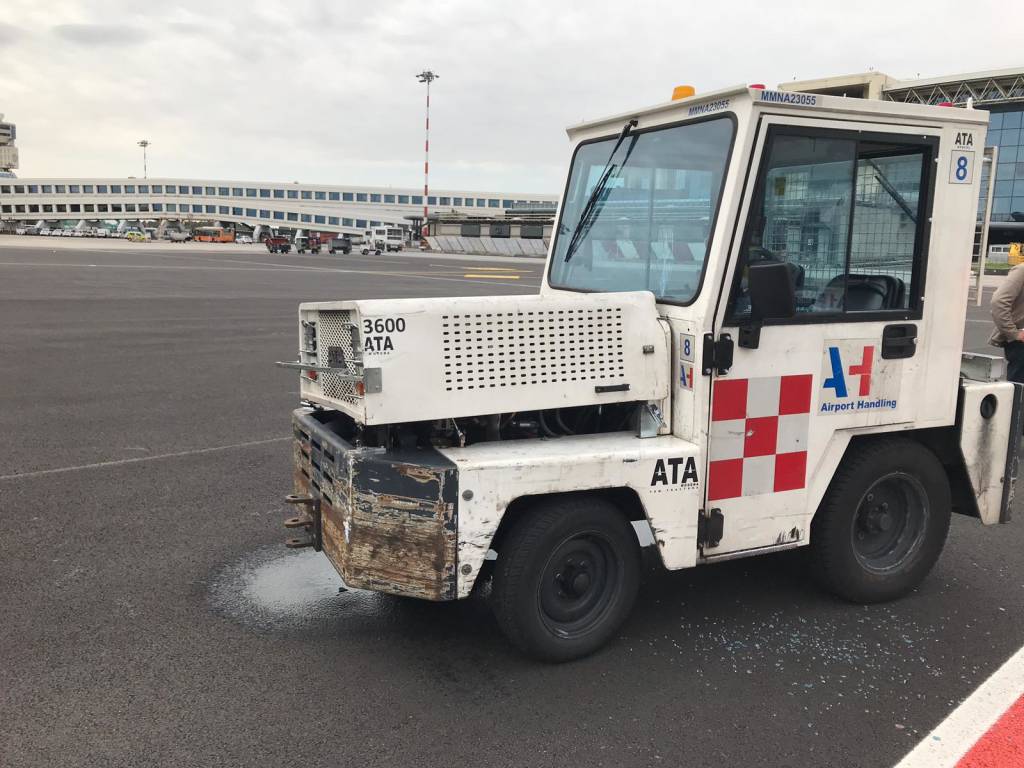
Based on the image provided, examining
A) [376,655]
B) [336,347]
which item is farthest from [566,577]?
[336,347]

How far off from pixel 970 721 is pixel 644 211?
2.49 metres

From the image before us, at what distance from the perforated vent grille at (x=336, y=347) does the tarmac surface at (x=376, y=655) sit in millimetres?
1158

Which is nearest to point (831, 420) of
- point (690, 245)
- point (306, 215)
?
point (690, 245)

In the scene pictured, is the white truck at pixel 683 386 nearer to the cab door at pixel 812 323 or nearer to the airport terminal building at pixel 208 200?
the cab door at pixel 812 323

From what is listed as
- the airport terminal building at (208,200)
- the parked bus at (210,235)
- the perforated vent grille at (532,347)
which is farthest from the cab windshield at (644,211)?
the airport terminal building at (208,200)

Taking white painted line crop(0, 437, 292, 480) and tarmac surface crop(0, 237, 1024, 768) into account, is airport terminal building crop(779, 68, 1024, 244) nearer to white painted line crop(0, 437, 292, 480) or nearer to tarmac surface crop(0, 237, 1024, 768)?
tarmac surface crop(0, 237, 1024, 768)

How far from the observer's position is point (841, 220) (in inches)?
148

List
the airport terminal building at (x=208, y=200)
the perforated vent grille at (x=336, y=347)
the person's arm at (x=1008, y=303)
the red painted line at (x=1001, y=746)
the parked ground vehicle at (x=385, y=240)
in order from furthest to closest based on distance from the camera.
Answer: the airport terminal building at (x=208, y=200), the parked ground vehicle at (x=385, y=240), the person's arm at (x=1008, y=303), the perforated vent grille at (x=336, y=347), the red painted line at (x=1001, y=746)

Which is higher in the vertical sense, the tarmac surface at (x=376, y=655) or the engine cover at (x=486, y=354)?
the engine cover at (x=486, y=354)

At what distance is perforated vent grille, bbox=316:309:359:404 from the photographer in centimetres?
338

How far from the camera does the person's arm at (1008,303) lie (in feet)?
23.1

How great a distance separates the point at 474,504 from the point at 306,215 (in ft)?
432

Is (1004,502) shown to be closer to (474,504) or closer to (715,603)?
(715,603)

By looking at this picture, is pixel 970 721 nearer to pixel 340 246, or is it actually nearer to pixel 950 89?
pixel 950 89
